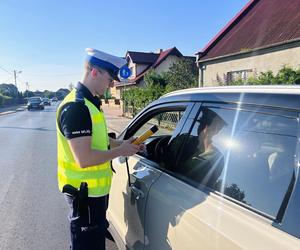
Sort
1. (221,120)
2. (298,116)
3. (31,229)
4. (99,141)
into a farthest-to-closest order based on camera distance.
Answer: (31,229)
(99,141)
(221,120)
(298,116)

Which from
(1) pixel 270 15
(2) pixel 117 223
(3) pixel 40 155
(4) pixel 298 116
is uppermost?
→ (1) pixel 270 15

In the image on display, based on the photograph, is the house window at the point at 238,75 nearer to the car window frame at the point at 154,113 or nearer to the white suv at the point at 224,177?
the car window frame at the point at 154,113

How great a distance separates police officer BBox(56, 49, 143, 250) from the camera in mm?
2326

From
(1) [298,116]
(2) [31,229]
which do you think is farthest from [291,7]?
(1) [298,116]

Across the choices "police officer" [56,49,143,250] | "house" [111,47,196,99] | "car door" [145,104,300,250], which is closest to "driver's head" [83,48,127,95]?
"police officer" [56,49,143,250]

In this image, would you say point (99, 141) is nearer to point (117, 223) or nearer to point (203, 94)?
point (203, 94)

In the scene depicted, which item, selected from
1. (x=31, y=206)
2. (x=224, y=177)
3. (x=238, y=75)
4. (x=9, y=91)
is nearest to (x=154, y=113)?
(x=224, y=177)

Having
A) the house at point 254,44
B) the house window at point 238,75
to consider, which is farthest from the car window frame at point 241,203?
the house window at point 238,75

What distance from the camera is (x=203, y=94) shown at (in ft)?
7.37

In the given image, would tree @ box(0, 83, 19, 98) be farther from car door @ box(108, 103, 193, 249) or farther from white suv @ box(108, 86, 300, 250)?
white suv @ box(108, 86, 300, 250)

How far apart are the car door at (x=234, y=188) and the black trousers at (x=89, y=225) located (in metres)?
0.42

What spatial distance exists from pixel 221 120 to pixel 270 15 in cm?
1675

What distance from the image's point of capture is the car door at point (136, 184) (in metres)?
2.53

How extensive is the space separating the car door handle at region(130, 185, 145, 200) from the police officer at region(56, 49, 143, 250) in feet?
0.70
